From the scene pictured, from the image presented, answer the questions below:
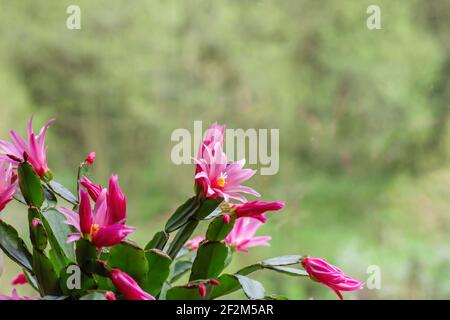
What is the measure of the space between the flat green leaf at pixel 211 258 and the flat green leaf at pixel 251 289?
0.02 meters

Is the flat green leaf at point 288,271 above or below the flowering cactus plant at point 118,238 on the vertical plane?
below

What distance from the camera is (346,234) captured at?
84.7 inches

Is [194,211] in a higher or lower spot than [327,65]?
lower

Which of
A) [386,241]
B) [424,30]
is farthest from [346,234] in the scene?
[424,30]

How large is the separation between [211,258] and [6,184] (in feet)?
0.62

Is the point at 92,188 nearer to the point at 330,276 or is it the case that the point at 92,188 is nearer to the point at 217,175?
the point at 217,175

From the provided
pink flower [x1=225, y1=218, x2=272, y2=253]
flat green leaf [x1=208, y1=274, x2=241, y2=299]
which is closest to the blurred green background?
pink flower [x1=225, y1=218, x2=272, y2=253]

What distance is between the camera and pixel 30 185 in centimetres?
50

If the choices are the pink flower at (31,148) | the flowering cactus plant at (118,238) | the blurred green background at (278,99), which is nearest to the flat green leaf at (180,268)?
the flowering cactus plant at (118,238)

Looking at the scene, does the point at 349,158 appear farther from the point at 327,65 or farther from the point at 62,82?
the point at 62,82

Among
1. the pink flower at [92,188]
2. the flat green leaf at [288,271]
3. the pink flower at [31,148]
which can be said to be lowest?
the flat green leaf at [288,271]

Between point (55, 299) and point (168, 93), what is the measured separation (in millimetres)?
1756

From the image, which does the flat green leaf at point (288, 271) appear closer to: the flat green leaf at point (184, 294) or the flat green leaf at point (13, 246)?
the flat green leaf at point (184, 294)

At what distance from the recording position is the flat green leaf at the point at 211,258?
1.66 feet
